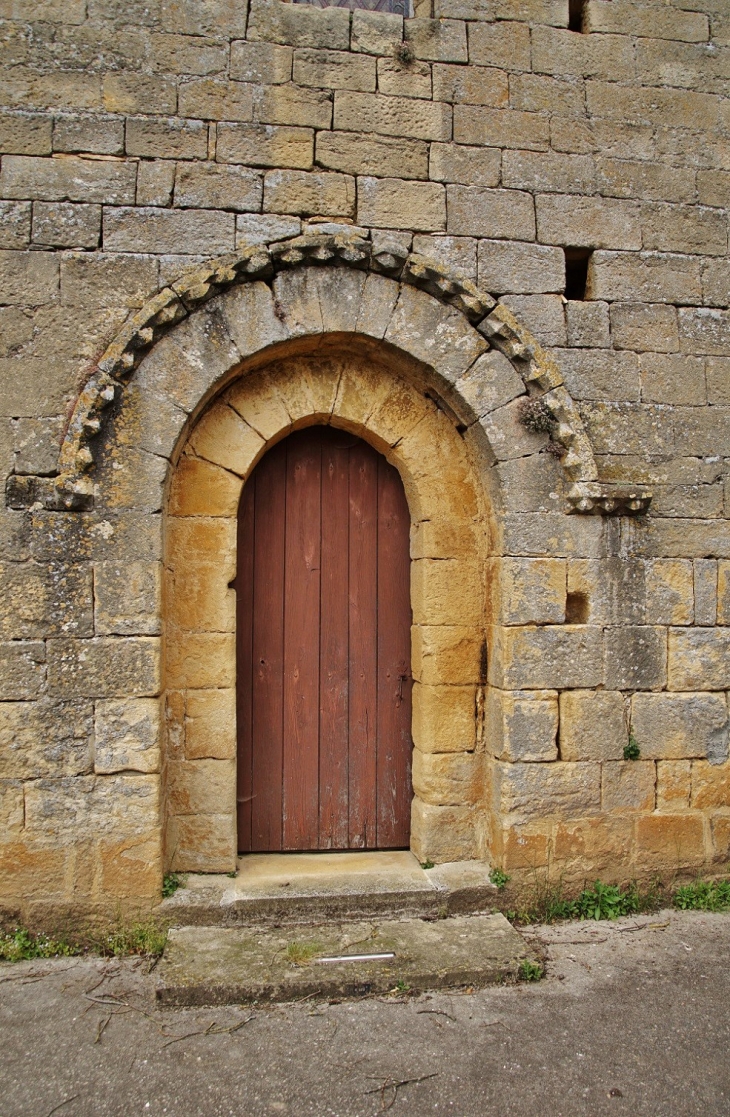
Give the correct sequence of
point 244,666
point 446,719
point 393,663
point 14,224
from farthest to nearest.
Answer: point 393,663
point 244,666
point 446,719
point 14,224

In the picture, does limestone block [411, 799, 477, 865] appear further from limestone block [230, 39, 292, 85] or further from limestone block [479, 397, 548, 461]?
limestone block [230, 39, 292, 85]

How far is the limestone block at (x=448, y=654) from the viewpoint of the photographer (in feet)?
13.0

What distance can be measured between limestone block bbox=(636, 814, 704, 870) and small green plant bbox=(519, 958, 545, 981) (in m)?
0.95

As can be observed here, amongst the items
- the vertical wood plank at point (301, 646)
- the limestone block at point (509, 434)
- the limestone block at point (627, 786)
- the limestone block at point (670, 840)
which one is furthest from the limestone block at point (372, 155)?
the limestone block at point (670, 840)

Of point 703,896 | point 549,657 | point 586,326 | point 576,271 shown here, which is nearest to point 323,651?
point 549,657

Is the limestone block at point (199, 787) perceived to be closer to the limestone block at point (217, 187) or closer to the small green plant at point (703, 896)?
the small green plant at point (703, 896)

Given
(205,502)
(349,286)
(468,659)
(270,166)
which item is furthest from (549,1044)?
(270,166)

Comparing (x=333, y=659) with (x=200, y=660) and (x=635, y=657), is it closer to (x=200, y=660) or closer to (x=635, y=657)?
(x=200, y=660)

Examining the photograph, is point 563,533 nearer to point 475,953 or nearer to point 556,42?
point 475,953

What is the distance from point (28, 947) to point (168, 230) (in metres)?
3.45

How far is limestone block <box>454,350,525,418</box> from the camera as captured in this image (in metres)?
3.83

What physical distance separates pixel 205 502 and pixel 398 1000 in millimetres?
2434

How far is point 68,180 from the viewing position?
12.0 ft

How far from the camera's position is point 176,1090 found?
8.42 feet
